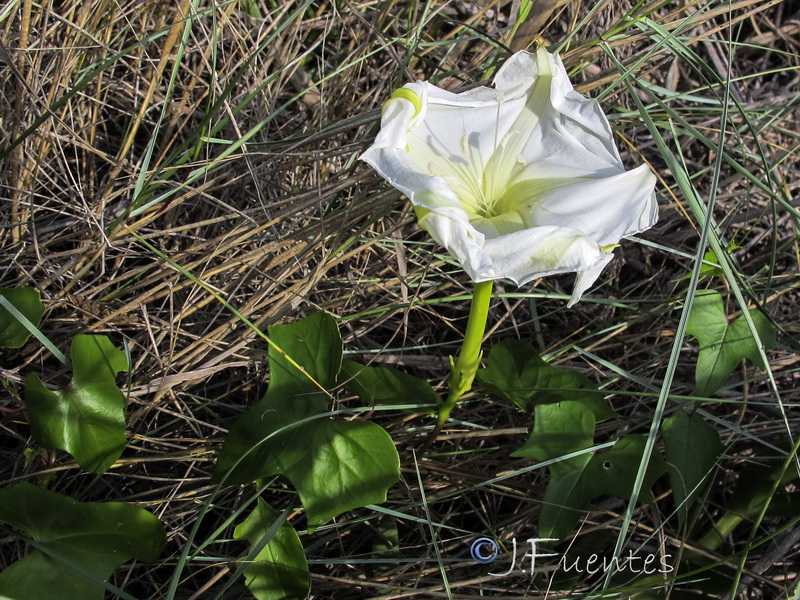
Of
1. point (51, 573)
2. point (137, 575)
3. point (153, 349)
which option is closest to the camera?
point (51, 573)

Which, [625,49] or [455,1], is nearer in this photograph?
[625,49]

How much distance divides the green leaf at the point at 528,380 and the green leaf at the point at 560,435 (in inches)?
2.3

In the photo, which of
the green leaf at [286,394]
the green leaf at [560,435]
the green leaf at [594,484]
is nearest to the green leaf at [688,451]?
the green leaf at [594,484]

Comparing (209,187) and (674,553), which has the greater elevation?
(209,187)

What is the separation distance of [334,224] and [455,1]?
98 centimetres

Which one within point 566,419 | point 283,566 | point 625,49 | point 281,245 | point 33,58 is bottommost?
point 283,566

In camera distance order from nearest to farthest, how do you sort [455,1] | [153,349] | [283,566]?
[283,566]
[153,349]
[455,1]

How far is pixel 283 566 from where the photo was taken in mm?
1379

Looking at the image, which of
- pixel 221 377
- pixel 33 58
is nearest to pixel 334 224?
pixel 221 377

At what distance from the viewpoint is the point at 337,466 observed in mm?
1332

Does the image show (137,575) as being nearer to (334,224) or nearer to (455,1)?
(334,224)

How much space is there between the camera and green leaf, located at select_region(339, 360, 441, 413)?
1.43 meters

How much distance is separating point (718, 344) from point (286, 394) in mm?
1003

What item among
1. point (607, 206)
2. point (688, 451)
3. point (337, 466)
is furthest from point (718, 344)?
point (337, 466)
